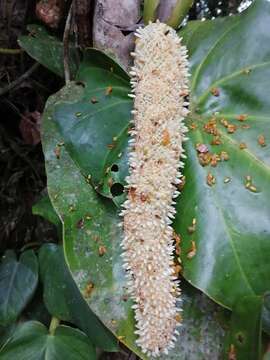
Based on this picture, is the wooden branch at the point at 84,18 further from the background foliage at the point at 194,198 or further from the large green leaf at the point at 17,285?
the large green leaf at the point at 17,285

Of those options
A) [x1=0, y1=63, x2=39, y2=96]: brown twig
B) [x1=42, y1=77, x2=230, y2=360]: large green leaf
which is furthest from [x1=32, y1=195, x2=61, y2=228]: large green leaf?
[x1=0, y1=63, x2=39, y2=96]: brown twig

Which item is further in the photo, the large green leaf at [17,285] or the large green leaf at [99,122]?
the large green leaf at [17,285]

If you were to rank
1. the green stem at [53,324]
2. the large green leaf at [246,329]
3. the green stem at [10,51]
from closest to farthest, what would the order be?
the large green leaf at [246,329] < the green stem at [53,324] < the green stem at [10,51]

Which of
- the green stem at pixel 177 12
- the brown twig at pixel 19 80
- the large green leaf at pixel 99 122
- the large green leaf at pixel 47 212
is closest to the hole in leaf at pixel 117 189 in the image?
the large green leaf at pixel 99 122

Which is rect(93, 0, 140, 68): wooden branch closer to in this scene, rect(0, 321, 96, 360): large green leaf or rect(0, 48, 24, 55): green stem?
rect(0, 48, 24, 55): green stem

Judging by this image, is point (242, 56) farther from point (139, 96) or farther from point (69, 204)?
point (69, 204)

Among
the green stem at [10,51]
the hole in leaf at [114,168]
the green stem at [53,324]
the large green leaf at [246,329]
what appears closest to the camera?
the large green leaf at [246,329]
